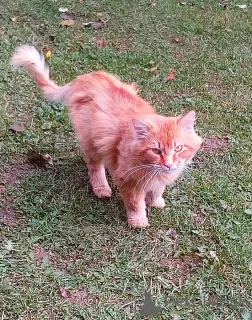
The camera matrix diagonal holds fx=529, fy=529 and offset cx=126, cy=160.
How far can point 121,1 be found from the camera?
659cm

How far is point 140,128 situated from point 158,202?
2.24 ft

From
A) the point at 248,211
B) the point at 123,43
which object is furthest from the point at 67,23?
the point at 248,211

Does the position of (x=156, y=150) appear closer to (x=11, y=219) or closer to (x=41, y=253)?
(x=41, y=253)

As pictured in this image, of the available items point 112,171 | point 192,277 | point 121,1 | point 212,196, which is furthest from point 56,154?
point 121,1

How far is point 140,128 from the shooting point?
293cm

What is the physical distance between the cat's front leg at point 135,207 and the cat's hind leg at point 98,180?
0.24m

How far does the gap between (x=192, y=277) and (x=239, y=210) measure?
2.26ft

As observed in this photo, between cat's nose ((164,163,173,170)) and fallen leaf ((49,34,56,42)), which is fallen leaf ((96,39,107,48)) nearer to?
fallen leaf ((49,34,56,42))

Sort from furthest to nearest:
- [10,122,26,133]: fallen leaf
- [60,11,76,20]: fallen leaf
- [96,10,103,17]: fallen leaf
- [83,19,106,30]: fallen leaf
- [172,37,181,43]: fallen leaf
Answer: [96,10,103,17]: fallen leaf, [60,11,76,20]: fallen leaf, [83,19,106,30]: fallen leaf, [172,37,181,43]: fallen leaf, [10,122,26,133]: fallen leaf

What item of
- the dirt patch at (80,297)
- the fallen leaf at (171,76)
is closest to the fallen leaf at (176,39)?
the fallen leaf at (171,76)

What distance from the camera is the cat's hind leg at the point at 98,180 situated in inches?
137

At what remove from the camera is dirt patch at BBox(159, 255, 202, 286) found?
299 centimetres

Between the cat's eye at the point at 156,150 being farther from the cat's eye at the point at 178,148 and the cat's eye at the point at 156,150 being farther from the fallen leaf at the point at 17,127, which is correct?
the fallen leaf at the point at 17,127

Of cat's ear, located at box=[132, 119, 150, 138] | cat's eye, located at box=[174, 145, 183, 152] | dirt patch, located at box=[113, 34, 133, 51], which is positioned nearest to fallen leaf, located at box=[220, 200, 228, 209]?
cat's eye, located at box=[174, 145, 183, 152]
